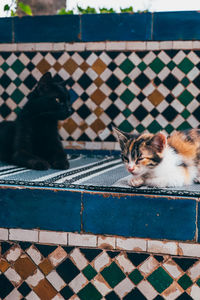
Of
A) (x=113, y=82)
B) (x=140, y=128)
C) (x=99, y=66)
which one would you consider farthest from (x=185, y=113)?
(x=99, y=66)

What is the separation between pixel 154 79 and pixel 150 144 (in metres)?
0.89

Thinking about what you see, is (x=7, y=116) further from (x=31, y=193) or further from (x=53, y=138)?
(x=31, y=193)

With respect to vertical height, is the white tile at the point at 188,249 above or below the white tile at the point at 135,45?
below

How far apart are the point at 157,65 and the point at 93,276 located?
Answer: 1.37 metres

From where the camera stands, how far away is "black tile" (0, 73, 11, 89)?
219cm

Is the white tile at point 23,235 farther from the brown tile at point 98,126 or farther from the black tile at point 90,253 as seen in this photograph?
the brown tile at point 98,126

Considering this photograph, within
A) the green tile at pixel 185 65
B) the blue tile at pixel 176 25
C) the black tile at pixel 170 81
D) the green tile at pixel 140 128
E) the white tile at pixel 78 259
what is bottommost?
the white tile at pixel 78 259

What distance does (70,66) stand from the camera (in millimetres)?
2119

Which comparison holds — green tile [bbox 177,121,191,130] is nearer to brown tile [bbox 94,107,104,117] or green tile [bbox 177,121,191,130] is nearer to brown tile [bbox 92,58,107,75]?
brown tile [bbox 94,107,104,117]

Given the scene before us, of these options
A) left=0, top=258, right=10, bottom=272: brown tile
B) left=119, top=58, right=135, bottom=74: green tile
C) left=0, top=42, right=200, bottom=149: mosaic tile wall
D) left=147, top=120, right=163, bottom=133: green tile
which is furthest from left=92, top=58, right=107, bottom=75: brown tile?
left=0, top=258, right=10, bottom=272: brown tile

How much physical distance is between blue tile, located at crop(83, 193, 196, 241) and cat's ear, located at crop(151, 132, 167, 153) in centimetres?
22

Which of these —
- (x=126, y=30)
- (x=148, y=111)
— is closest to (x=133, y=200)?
(x=148, y=111)

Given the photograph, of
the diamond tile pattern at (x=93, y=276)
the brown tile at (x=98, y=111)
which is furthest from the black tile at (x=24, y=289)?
the brown tile at (x=98, y=111)

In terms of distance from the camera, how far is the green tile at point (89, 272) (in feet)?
4.01
